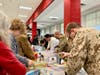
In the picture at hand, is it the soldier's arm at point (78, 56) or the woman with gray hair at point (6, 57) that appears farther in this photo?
the soldier's arm at point (78, 56)

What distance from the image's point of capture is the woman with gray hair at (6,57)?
56.7 inches

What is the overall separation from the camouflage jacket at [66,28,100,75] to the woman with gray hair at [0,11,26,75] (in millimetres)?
1045

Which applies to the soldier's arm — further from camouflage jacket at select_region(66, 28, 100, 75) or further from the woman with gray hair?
the woman with gray hair

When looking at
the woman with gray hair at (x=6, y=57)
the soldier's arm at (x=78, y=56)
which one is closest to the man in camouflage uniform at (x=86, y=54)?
the soldier's arm at (x=78, y=56)

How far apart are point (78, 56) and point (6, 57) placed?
3.78ft

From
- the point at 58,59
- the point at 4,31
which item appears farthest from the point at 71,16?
the point at 4,31

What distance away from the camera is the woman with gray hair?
144 centimetres

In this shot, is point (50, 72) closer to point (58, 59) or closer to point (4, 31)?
point (4, 31)

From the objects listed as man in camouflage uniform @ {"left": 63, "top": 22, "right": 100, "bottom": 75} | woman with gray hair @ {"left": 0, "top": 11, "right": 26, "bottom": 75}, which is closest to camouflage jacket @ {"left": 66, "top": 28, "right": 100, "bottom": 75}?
man in camouflage uniform @ {"left": 63, "top": 22, "right": 100, "bottom": 75}

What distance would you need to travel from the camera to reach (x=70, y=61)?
98.9 inches

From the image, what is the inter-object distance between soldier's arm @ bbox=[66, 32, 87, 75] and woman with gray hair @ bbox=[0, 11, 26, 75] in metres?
1.04

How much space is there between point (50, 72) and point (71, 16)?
4.68 m

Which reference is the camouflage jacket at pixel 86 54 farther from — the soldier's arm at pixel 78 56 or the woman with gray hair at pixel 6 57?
the woman with gray hair at pixel 6 57

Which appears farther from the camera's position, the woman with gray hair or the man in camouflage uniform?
the man in camouflage uniform
